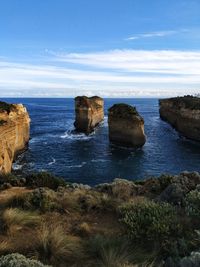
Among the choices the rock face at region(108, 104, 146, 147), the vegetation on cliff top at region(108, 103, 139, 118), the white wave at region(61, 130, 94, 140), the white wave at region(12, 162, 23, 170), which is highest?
the vegetation on cliff top at region(108, 103, 139, 118)

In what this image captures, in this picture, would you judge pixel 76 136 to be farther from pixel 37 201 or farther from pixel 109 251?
pixel 109 251

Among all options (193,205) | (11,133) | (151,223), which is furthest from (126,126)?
(151,223)

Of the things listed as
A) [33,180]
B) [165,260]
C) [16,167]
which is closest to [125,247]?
[165,260]

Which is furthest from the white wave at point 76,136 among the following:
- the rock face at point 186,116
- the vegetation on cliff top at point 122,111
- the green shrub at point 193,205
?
the green shrub at point 193,205

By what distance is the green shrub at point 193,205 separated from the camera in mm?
10250

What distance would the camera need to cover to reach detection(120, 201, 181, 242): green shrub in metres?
8.88

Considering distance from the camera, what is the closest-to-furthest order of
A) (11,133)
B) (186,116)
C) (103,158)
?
(11,133)
(103,158)
(186,116)

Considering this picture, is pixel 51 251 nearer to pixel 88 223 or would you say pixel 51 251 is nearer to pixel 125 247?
pixel 125 247

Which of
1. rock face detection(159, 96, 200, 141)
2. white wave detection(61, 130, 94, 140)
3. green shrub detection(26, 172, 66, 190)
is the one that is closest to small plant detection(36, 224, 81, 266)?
green shrub detection(26, 172, 66, 190)

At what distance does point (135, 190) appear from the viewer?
51.9 ft

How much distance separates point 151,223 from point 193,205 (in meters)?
2.18

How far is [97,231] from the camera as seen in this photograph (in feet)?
32.9

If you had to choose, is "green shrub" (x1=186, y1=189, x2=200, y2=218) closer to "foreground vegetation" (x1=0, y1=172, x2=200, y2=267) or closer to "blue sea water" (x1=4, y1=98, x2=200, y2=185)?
"foreground vegetation" (x1=0, y1=172, x2=200, y2=267)

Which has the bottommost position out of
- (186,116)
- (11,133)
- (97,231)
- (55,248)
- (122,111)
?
(11,133)
